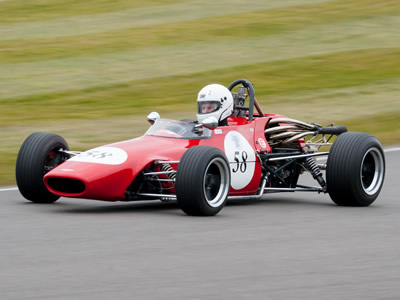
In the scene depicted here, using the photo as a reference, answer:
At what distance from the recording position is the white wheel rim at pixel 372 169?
33.3ft

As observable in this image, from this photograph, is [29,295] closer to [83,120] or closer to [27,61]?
[83,120]

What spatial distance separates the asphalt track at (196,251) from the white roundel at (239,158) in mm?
311

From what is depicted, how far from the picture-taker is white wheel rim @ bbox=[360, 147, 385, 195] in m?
10.2

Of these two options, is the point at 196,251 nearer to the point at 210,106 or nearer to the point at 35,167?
the point at 35,167

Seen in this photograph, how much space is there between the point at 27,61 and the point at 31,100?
3390mm

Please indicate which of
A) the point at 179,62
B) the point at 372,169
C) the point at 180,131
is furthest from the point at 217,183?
the point at 179,62

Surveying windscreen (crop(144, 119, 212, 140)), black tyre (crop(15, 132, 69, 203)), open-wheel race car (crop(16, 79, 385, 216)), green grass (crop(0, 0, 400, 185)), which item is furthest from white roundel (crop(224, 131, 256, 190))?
green grass (crop(0, 0, 400, 185))

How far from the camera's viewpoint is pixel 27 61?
70.5 ft

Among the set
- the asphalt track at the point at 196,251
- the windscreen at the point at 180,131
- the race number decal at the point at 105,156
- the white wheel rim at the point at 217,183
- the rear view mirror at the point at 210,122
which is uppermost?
the rear view mirror at the point at 210,122

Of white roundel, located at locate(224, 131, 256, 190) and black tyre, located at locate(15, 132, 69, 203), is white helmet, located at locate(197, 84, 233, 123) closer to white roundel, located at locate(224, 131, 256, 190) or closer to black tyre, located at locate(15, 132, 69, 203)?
white roundel, located at locate(224, 131, 256, 190)

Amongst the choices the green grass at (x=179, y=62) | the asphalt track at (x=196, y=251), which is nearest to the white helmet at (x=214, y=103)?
the asphalt track at (x=196, y=251)

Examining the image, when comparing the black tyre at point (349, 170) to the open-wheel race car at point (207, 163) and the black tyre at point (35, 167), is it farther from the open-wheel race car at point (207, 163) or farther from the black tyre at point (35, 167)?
the black tyre at point (35, 167)

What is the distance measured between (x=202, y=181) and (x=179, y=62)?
13664 millimetres

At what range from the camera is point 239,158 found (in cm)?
980
